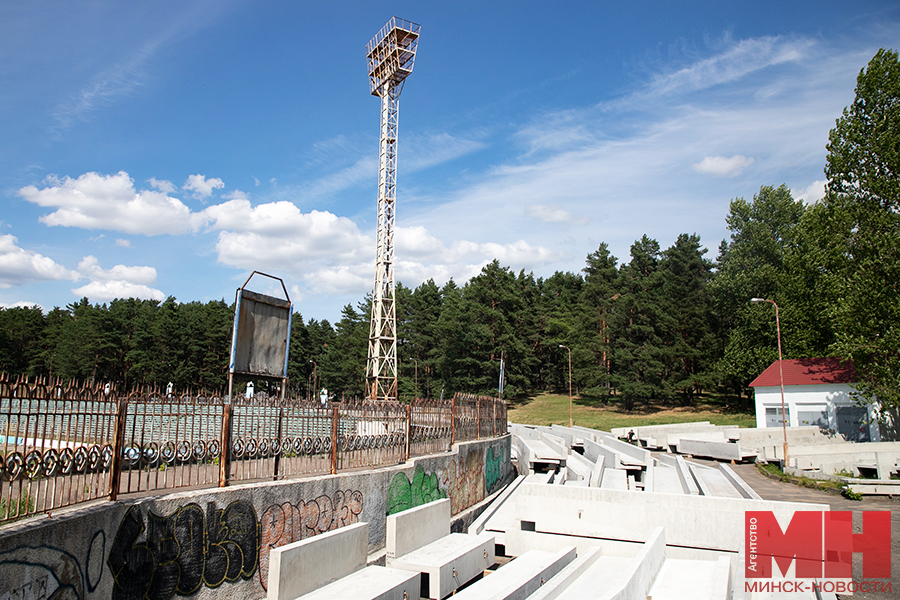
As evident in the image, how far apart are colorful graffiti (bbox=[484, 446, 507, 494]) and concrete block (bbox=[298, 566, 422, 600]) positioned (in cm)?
909

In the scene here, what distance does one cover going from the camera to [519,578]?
9.14 metres

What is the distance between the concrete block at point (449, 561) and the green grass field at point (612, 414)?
3749 centimetres

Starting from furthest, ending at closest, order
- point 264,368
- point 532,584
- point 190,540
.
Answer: point 264,368 < point 532,584 < point 190,540

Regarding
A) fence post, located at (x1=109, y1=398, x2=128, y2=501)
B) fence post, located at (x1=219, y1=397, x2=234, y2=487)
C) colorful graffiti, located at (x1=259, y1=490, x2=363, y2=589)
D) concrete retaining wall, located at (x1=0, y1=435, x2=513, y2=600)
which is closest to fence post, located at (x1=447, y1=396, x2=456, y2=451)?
concrete retaining wall, located at (x1=0, y1=435, x2=513, y2=600)

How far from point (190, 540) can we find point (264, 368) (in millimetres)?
3561

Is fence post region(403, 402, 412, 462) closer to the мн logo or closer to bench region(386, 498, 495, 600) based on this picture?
bench region(386, 498, 495, 600)

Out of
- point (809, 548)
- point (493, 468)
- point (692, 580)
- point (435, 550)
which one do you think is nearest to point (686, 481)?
point (493, 468)

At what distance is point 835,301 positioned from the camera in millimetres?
33219

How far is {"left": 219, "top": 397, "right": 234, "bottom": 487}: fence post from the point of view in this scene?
7.96 m

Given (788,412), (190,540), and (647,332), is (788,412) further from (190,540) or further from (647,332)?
(190,540)

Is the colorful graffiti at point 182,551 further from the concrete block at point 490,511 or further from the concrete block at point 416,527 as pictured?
the concrete block at point 490,511

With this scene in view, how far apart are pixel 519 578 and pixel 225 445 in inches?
205

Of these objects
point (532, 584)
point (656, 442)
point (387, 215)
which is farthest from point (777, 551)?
point (387, 215)

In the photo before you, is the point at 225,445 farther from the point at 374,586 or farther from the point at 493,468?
the point at 493,468
